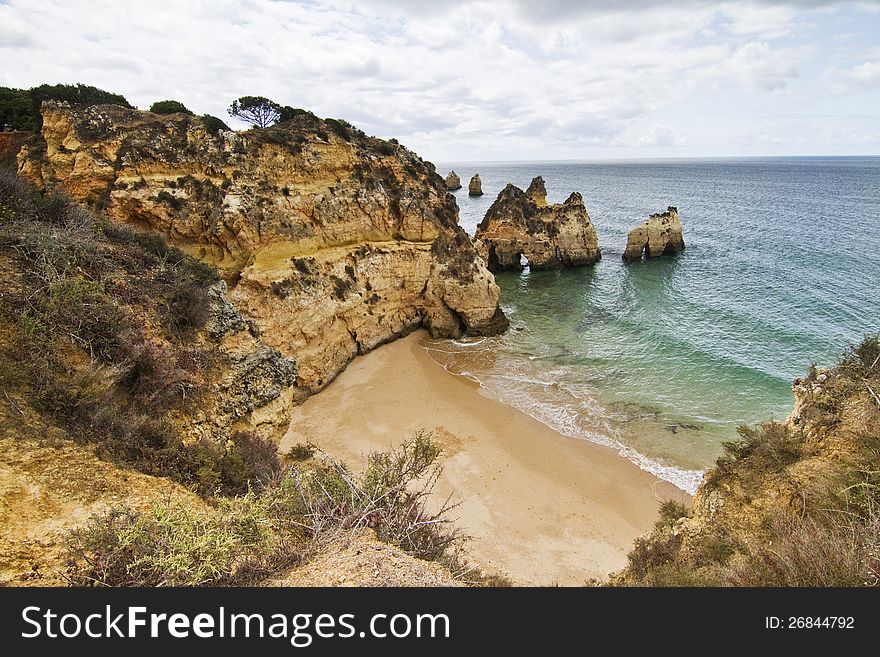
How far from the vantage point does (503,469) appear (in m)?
15.1

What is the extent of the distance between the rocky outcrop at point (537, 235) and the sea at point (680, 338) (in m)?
1.63

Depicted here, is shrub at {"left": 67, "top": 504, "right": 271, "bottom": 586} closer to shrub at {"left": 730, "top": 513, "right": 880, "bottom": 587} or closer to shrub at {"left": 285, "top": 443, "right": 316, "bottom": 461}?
shrub at {"left": 730, "top": 513, "right": 880, "bottom": 587}

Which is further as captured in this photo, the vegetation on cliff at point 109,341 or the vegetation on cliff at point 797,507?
the vegetation on cliff at point 109,341

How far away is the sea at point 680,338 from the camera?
695 inches

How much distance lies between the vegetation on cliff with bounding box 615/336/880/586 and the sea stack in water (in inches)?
1489

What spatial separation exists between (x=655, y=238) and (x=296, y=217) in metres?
38.9

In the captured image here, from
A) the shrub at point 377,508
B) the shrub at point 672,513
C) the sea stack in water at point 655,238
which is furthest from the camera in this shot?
the sea stack in water at point 655,238

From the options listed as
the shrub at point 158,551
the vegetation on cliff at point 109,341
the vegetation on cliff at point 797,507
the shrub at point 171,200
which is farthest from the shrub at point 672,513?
the shrub at point 171,200

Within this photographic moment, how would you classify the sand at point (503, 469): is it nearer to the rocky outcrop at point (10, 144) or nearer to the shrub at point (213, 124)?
the shrub at point (213, 124)

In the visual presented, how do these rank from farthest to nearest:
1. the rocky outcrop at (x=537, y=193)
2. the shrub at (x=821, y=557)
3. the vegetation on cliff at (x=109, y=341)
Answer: the rocky outcrop at (x=537, y=193) → the vegetation on cliff at (x=109, y=341) → the shrub at (x=821, y=557)

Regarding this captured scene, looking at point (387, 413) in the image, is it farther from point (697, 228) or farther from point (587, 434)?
point (697, 228)

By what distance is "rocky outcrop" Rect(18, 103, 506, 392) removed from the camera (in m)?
17.0
